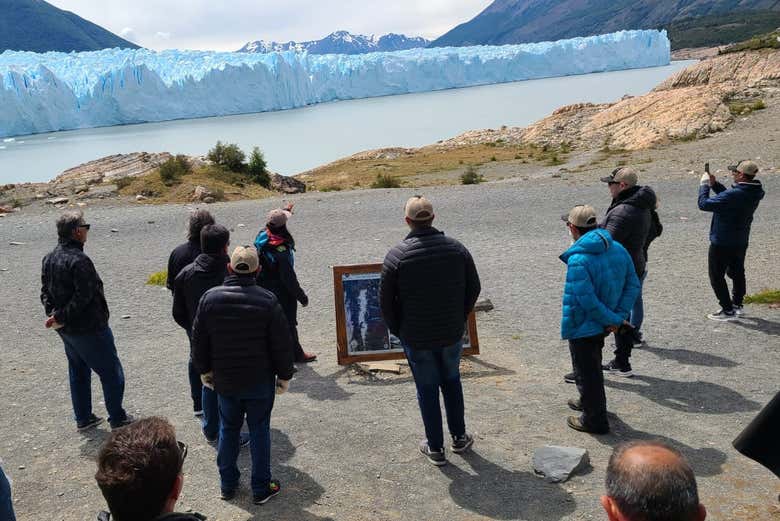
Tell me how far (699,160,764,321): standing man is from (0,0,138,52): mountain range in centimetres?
15666

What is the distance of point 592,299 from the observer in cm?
521

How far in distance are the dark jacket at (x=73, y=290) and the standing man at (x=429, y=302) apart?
242 cm

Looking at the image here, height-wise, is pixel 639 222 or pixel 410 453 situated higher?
pixel 639 222

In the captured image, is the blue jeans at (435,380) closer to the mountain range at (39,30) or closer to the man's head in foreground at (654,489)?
the man's head in foreground at (654,489)

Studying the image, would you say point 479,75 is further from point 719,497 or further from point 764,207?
point 719,497

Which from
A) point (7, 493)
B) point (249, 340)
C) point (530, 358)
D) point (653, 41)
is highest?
point (653, 41)

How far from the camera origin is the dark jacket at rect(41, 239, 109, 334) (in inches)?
220

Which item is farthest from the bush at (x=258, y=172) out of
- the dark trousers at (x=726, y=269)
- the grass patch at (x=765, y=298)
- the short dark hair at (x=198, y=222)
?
the short dark hair at (x=198, y=222)

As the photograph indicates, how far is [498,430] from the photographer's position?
18.6 feet

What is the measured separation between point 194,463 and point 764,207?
12.4 m

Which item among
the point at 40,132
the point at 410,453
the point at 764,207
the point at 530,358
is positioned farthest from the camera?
the point at 40,132

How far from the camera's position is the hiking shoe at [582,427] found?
547 cm

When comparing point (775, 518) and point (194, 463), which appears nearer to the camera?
point (775, 518)

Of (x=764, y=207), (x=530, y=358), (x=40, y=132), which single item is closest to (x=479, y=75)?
(x=40, y=132)
